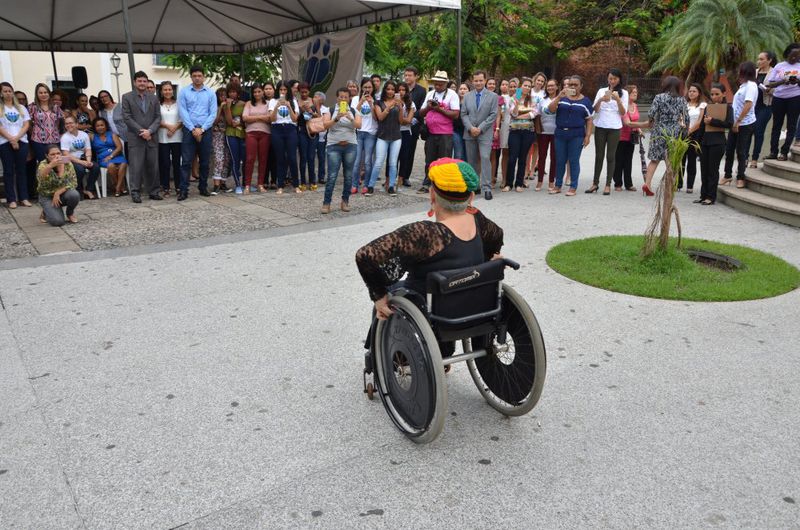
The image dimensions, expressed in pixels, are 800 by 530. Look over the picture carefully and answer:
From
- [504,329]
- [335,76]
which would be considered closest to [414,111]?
[335,76]

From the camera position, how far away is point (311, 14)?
14.3 metres

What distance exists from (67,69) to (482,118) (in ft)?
95.5

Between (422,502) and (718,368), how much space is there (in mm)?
2405

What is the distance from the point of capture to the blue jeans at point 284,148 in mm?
10914

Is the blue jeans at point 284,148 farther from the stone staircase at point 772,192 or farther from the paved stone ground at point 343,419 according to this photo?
the stone staircase at point 772,192

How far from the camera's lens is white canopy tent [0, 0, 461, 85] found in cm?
1355

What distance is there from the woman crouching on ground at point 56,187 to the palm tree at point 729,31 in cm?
1969

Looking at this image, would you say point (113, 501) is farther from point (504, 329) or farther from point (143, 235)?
point (143, 235)

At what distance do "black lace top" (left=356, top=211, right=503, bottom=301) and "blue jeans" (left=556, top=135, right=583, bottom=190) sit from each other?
783 cm

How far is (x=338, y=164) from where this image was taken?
30.2 ft

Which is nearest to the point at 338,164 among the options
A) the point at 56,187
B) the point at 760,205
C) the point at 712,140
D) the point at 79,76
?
the point at 56,187

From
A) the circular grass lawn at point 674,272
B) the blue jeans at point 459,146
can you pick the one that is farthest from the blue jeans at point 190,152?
the circular grass lawn at point 674,272

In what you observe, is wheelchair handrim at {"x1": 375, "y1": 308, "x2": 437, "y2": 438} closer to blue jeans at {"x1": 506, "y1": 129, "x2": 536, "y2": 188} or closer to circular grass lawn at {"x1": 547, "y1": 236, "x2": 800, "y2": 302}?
circular grass lawn at {"x1": 547, "y1": 236, "x2": 800, "y2": 302}

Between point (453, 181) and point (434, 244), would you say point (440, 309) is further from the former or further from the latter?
point (453, 181)
